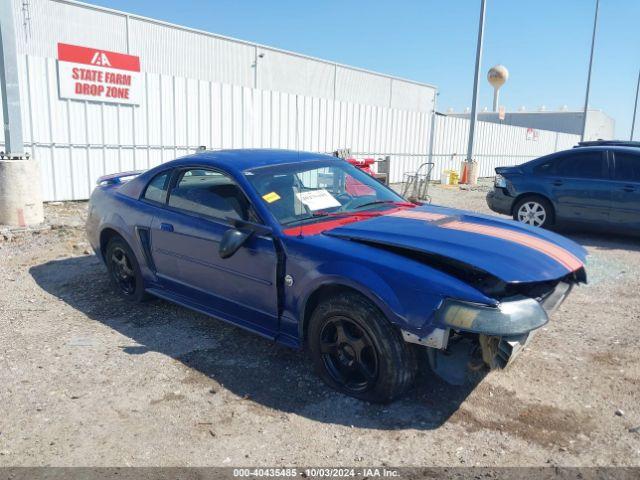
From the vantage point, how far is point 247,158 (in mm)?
4238

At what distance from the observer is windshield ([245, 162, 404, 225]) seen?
3779 mm

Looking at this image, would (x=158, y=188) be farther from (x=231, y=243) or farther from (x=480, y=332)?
(x=480, y=332)

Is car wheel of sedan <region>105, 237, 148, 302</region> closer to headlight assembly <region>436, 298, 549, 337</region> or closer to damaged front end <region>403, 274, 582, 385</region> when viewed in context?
damaged front end <region>403, 274, 582, 385</region>

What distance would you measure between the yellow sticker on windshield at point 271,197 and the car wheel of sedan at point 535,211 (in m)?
6.03

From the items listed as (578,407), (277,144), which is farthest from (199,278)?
(277,144)

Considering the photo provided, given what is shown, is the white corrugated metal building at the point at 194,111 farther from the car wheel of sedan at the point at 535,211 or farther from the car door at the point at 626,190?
the car door at the point at 626,190

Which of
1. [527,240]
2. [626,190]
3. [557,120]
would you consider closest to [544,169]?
[626,190]

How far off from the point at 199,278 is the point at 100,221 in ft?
5.68

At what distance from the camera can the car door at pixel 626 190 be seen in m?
7.70

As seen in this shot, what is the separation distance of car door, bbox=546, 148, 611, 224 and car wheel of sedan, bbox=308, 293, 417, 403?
6.31 meters

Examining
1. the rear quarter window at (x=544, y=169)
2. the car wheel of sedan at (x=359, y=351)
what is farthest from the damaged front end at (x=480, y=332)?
the rear quarter window at (x=544, y=169)

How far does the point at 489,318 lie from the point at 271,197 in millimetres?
1793

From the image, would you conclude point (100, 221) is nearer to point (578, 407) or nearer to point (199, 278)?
point (199, 278)

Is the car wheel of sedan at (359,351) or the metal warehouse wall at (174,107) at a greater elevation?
the metal warehouse wall at (174,107)
